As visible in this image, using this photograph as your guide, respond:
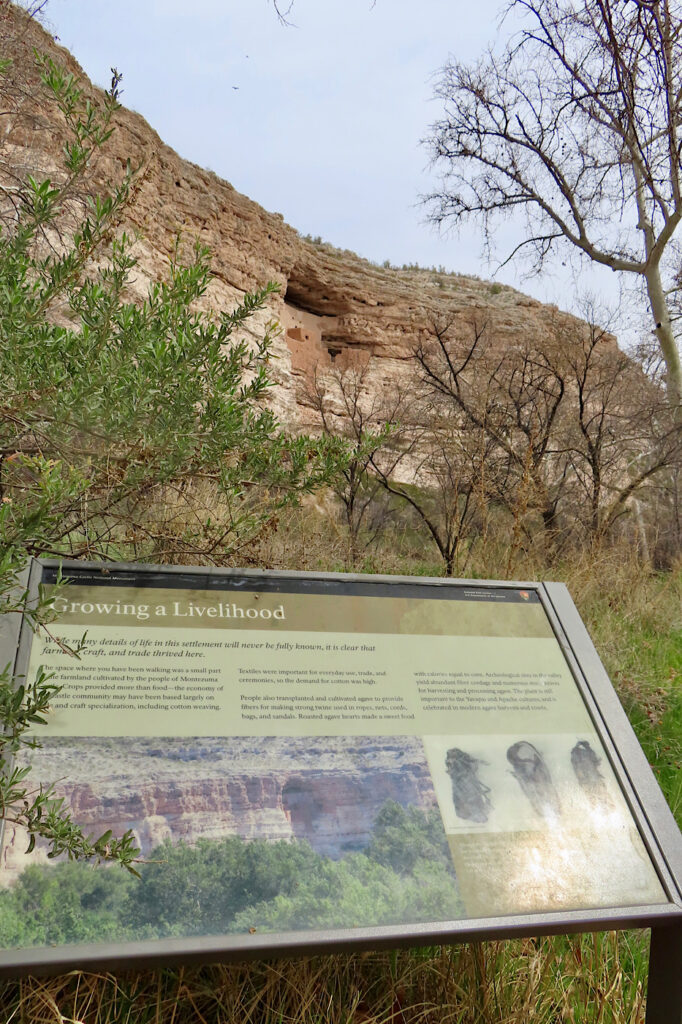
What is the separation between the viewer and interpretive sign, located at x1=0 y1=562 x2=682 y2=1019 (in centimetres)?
139

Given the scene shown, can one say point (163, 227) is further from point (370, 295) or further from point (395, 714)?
point (395, 714)

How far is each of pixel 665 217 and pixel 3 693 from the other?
10.8m

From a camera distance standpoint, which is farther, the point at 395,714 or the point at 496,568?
the point at 496,568

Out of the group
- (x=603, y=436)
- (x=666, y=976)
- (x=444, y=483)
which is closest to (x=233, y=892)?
(x=666, y=976)

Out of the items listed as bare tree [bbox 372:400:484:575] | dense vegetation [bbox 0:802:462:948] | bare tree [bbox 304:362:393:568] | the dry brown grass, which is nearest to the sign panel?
dense vegetation [bbox 0:802:462:948]

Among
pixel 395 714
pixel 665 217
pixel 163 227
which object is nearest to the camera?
pixel 395 714

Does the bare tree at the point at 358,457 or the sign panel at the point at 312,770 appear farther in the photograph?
the bare tree at the point at 358,457

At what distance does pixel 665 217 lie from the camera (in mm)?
9875

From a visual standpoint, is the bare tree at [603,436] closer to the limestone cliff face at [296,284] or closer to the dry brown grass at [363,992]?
the limestone cliff face at [296,284]

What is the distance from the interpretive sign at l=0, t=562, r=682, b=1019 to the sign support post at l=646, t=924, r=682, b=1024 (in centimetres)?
10

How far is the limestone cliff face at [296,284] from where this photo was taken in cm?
1372

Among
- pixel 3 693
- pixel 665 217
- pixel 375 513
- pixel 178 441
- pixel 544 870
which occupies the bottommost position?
pixel 544 870

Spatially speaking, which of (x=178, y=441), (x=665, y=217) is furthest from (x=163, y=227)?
A: (x=178, y=441)

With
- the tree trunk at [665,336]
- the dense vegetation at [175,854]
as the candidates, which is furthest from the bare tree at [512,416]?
the dense vegetation at [175,854]
